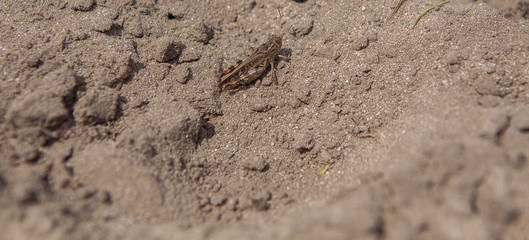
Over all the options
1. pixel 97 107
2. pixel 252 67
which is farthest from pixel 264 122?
pixel 97 107

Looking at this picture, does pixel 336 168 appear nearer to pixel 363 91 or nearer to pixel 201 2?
pixel 363 91

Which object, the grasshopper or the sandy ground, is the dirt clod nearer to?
the sandy ground

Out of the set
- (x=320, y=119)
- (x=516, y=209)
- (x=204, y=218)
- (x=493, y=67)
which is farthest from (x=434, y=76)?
(x=204, y=218)

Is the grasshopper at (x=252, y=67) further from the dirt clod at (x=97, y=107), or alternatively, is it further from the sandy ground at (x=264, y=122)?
the dirt clod at (x=97, y=107)

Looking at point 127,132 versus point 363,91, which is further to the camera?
point 363,91

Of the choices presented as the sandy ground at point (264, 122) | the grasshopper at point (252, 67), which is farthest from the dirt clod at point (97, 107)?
the grasshopper at point (252, 67)

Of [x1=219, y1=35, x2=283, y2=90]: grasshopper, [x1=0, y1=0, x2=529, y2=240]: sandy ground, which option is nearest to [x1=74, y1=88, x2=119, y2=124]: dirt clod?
[x1=0, y1=0, x2=529, y2=240]: sandy ground
